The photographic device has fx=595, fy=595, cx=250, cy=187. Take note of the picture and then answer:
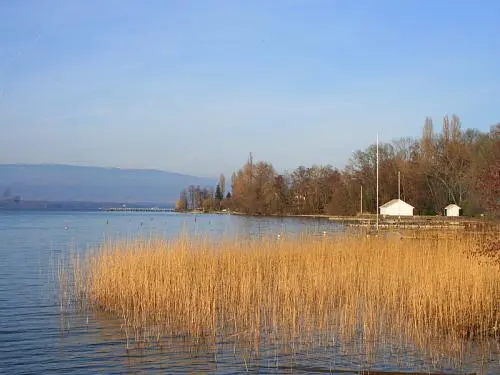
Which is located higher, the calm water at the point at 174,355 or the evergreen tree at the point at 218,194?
the evergreen tree at the point at 218,194

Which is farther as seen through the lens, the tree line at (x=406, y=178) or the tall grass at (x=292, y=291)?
the tree line at (x=406, y=178)

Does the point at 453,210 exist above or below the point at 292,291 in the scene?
above

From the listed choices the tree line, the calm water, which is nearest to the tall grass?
the calm water

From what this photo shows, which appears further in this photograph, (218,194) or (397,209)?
(218,194)

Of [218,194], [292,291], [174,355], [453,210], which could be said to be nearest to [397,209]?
[453,210]

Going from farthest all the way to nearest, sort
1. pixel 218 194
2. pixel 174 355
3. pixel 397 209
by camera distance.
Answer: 1. pixel 218 194
2. pixel 397 209
3. pixel 174 355

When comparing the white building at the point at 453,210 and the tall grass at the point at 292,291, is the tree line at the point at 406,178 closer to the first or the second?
the white building at the point at 453,210

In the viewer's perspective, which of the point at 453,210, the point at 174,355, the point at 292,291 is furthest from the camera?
the point at 453,210

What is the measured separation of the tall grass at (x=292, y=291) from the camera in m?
9.82

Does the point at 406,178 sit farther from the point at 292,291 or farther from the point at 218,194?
the point at 218,194

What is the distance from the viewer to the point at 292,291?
11719 mm

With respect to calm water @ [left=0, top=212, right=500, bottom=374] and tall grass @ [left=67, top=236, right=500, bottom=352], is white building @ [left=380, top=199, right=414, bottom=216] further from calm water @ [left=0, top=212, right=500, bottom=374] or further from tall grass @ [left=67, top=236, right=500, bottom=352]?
calm water @ [left=0, top=212, right=500, bottom=374]

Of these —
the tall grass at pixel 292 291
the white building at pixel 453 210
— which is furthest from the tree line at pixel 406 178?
the tall grass at pixel 292 291

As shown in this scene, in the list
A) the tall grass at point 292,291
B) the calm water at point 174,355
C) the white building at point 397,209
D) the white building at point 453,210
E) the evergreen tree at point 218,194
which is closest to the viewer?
the calm water at point 174,355
